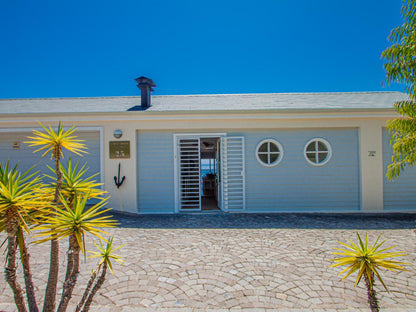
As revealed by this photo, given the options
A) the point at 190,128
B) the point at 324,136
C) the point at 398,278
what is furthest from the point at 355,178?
the point at 190,128

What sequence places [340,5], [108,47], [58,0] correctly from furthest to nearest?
1. [108,47]
2. [340,5]
3. [58,0]

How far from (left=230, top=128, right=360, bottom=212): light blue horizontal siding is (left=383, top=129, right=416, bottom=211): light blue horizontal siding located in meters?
0.94

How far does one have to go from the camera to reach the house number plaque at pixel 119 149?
7391mm

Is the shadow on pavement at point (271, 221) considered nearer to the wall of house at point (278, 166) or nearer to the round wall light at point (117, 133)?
the wall of house at point (278, 166)

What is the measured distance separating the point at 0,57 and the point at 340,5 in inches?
599

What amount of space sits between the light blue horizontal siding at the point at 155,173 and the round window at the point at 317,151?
4511 millimetres

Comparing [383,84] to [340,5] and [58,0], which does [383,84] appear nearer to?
[340,5]

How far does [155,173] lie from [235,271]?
4.82 m

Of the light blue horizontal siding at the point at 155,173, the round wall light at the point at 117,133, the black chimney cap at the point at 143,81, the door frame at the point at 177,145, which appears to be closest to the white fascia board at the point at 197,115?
the round wall light at the point at 117,133

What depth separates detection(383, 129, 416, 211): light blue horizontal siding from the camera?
24.4ft

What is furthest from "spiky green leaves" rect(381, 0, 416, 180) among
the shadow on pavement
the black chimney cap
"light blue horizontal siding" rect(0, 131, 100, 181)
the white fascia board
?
"light blue horizontal siding" rect(0, 131, 100, 181)

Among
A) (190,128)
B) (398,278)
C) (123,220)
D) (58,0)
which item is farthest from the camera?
(58,0)

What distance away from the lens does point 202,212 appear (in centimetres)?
750

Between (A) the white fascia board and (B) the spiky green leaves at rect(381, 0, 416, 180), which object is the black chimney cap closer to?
(A) the white fascia board
